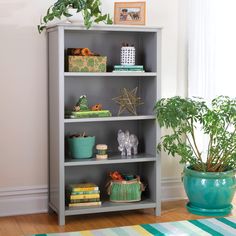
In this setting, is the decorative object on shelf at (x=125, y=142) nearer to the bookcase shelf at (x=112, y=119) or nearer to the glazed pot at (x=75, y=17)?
the bookcase shelf at (x=112, y=119)

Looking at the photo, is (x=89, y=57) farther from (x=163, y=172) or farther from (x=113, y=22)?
(x=163, y=172)

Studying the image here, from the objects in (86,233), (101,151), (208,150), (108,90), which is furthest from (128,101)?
(86,233)

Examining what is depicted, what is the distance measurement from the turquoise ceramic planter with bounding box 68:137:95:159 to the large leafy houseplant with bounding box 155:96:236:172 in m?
0.49

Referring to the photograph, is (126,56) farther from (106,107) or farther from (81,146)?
(81,146)

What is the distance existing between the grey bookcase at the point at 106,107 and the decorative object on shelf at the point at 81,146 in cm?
7

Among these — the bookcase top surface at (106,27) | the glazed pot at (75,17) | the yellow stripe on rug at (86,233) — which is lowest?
the yellow stripe on rug at (86,233)

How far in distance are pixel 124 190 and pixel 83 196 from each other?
0.30 metres

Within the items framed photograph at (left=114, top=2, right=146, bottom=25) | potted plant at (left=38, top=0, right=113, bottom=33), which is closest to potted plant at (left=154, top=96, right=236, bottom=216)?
framed photograph at (left=114, top=2, right=146, bottom=25)

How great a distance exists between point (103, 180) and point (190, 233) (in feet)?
2.98

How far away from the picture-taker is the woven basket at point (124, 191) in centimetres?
385

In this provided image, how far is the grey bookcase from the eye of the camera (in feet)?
11.9

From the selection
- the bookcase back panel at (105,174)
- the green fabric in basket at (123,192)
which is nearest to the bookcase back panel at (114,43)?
the bookcase back panel at (105,174)

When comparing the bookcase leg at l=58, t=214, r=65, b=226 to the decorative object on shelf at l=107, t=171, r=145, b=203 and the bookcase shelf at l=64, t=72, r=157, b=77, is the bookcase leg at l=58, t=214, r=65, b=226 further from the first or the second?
the bookcase shelf at l=64, t=72, r=157, b=77

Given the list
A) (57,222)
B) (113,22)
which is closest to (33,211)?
(57,222)
